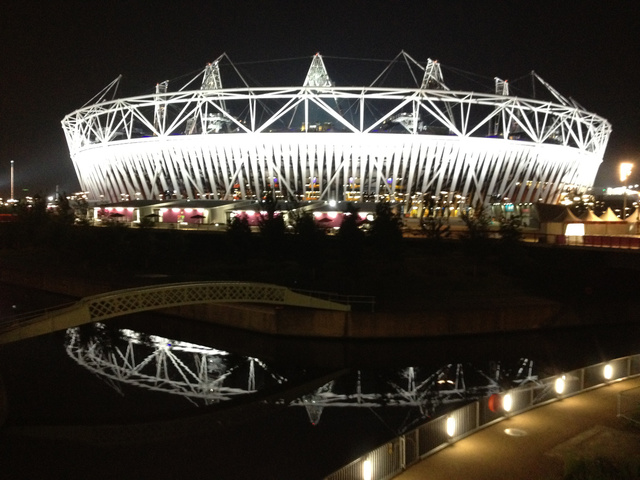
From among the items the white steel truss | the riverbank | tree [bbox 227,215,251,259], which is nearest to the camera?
the white steel truss

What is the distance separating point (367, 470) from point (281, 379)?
1044 centimetres

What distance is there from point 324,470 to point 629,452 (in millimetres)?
5910

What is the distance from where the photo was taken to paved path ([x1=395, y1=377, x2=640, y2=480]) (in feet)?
22.9

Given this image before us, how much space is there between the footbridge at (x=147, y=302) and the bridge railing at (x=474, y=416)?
10685 millimetres

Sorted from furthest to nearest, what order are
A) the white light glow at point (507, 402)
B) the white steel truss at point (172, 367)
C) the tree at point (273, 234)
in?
the tree at point (273, 234), the white steel truss at point (172, 367), the white light glow at point (507, 402)

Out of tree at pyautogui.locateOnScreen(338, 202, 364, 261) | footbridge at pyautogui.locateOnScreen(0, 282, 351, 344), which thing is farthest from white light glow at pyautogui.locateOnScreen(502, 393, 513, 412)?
tree at pyautogui.locateOnScreen(338, 202, 364, 261)

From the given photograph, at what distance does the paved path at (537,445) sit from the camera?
6984 millimetres

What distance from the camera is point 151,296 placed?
56.6 feet

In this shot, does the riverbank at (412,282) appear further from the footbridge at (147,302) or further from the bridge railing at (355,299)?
the footbridge at (147,302)

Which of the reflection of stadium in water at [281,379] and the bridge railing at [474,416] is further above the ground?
the bridge railing at [474,416]

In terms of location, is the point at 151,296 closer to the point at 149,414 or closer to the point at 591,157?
the point at 149,414

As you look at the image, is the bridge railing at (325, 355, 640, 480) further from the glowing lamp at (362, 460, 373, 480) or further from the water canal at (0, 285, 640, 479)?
the water canal at (0, 285, 640, 479)

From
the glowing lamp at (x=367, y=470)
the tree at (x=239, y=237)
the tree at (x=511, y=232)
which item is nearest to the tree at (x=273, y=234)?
the tree at (x=239, y=237)

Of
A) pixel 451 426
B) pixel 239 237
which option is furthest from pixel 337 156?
pixel 451 426
